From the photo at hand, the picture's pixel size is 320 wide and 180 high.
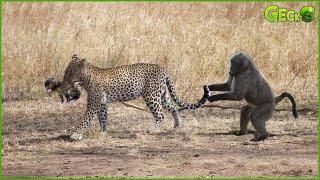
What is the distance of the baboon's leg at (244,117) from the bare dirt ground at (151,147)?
0.10m

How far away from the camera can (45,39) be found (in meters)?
14.6

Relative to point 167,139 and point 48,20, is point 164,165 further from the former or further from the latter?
point 48,20

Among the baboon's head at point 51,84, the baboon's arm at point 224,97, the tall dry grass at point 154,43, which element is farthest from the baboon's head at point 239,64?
the tall dry grass at point 154,43

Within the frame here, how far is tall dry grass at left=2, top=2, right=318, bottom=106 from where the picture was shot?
13648mm

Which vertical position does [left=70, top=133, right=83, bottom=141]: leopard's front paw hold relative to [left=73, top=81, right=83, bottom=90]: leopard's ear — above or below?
below

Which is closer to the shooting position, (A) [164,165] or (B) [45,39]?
(A) [164,165]

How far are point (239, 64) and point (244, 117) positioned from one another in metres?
0.66

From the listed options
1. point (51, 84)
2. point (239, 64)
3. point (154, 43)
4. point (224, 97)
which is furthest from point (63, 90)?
point (154, 43)

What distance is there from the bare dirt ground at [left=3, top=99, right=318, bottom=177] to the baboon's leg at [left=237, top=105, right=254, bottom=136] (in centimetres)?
10

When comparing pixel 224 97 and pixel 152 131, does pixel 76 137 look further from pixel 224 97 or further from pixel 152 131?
pixel 224 97

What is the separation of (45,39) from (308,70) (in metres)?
4.44

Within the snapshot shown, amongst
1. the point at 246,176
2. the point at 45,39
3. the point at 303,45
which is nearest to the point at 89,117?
the point at 246,176

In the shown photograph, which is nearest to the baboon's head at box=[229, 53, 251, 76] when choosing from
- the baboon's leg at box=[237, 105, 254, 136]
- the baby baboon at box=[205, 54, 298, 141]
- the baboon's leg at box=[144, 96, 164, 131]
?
the baby baboon at box=[205, 54, 298, 141]

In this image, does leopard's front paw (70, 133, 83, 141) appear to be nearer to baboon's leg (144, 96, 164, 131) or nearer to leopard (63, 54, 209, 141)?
leopard (63, 54, 209, 141)
